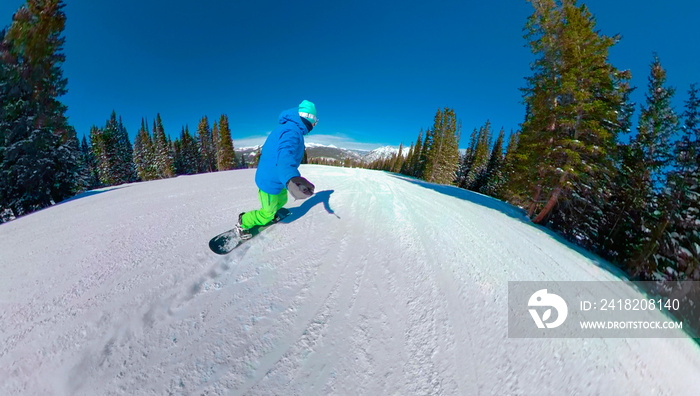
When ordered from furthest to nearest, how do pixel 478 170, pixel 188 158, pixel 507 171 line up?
pixel 188 158
pixel 478 170
pixel 507 171

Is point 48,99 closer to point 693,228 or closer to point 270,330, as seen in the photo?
point 270,330

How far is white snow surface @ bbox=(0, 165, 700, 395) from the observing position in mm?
1387

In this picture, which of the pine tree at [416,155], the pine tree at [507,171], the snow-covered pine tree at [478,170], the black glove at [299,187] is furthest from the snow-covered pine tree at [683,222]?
the pine tree at [416,155]

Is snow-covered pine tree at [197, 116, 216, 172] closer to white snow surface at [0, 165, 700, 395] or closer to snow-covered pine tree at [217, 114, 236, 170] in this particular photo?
snow-covered pine tree at [217, 114, 236, 170]

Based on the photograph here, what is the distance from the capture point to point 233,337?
5.36 feet

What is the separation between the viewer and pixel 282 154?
320 centimetres

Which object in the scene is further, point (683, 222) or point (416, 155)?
point (416, 155)

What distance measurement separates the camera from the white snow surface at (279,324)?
1387 mm

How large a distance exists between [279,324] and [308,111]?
2.93 m

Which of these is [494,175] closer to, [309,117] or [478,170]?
[478,170]

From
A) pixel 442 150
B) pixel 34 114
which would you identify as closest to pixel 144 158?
pixel 34 114

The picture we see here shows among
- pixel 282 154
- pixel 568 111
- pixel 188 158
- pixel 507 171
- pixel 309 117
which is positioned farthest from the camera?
pixel 188 158

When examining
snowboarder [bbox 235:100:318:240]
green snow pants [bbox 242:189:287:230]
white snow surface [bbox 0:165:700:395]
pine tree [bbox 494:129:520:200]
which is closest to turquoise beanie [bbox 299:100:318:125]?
snowboarder [bbox 235:100:318:240]

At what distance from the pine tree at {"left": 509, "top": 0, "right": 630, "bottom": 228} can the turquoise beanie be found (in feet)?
32.2
